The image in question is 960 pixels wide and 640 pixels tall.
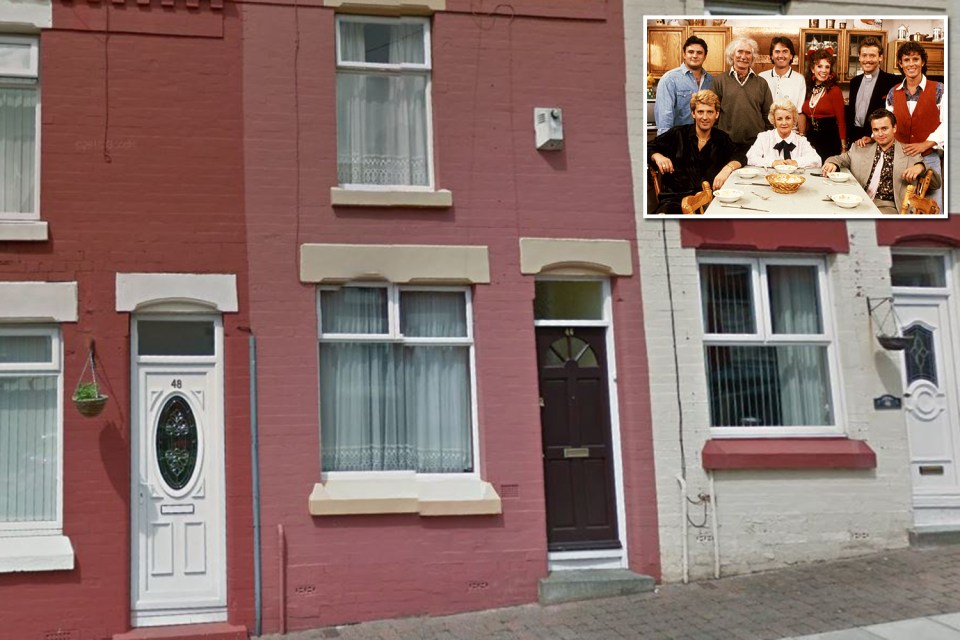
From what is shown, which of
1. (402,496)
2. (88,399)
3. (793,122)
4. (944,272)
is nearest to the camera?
(88,399)

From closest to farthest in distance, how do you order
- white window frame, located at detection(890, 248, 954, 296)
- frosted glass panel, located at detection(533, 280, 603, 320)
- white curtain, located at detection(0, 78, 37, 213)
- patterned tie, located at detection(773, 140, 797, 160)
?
1. white curtain, located at detection(0, 78, 37, 213)
2. frosted glass panel, located at detection(533, 280, 603, 320)
3. patterned tie, located at detection(773, 140, 797, 160)
4. white window frame, located at detection(890, 248, 954, 296)

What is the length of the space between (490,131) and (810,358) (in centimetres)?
395

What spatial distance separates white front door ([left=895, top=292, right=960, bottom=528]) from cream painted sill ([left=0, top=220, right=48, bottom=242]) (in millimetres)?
8276

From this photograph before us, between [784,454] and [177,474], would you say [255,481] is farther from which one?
[784,454]

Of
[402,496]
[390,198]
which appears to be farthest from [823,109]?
[402,496]

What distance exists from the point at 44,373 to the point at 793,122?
749cm

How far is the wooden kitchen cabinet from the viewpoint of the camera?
9.40 meters

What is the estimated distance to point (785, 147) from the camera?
9500 millimetres

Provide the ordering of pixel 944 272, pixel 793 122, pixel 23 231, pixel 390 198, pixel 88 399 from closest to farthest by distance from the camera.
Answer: pixel 88 399 < pixel 23 231 < pixel 390 198 < pixel 793 122 < pixel 944 272

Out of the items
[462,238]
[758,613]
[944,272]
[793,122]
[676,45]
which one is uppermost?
[676,45]

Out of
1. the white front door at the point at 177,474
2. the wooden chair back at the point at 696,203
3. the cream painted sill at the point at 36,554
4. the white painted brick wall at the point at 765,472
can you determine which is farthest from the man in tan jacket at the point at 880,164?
the cream painted sill at the point at 36,554

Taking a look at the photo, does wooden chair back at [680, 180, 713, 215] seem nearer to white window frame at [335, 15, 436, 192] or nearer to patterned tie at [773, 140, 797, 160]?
patterned tie at [773, 140, 797, 160]

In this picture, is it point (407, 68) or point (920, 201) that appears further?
point (920, 201)

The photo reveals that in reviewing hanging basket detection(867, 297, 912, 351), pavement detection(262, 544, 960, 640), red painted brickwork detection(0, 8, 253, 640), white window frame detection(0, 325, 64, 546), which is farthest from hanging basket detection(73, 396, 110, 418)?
hanging basket detection(867, 297, 912, 351)
